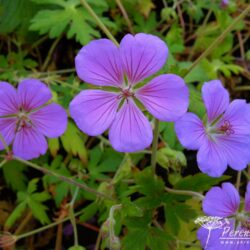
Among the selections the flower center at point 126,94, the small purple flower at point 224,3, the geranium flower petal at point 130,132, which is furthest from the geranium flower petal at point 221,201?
the small purple flower at point 224,3

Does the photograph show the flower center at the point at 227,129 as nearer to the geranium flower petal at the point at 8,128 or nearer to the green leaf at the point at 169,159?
the green leaf at the point at 169,159

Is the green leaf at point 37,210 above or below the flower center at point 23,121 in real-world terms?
below

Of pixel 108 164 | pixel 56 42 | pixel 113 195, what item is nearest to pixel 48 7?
pixel 56 42

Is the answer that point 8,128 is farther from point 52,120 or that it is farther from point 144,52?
point 144,52

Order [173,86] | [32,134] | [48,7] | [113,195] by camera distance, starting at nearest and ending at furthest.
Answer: [173,86] → [32,134] → [113,195] → [48,7]

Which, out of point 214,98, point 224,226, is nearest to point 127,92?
point 214,98

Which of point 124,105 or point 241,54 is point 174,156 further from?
point 241,54
